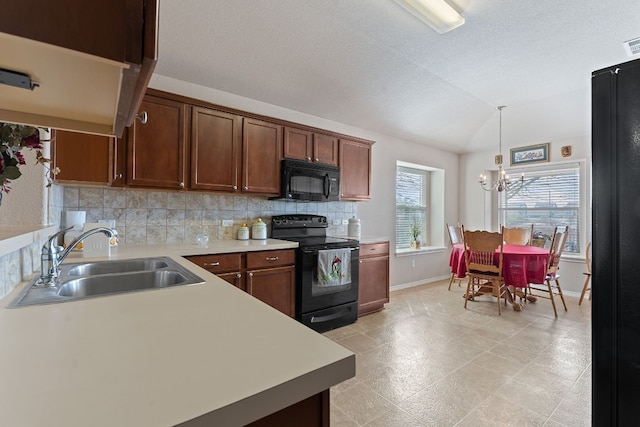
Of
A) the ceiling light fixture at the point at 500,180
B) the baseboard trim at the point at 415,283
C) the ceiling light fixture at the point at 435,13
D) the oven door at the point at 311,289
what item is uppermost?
the ceiling light fixture at the point at 435,13

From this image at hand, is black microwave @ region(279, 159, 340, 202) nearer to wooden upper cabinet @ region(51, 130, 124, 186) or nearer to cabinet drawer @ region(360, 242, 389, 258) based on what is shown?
cabinet drawer @ region(360, 242, 389, 258)

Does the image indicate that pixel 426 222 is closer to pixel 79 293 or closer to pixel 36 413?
pixel 79 293

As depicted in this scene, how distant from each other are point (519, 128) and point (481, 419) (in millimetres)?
4577

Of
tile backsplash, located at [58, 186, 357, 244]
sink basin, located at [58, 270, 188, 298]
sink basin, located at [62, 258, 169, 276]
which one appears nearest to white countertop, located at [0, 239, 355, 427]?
sink basin, located at [58, 270, 188, 298]

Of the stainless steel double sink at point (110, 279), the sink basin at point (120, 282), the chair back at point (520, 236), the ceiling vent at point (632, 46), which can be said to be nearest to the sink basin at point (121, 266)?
the stainless steel double sink at point (110, 279)

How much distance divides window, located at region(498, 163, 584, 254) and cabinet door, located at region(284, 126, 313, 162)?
3.95 meters

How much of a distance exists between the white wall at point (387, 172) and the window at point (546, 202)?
94 cm

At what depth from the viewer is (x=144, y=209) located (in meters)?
2.79

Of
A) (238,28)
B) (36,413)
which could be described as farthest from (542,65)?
(36,413)

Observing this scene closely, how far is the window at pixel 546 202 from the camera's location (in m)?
4.70

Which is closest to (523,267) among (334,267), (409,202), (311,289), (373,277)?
(373,277)

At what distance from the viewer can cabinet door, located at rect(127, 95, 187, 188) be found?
2.46 metres

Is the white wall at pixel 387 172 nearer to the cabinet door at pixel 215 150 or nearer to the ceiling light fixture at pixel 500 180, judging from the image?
the cabinet door at pixel 215 150

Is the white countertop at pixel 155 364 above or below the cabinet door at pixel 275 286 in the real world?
above
